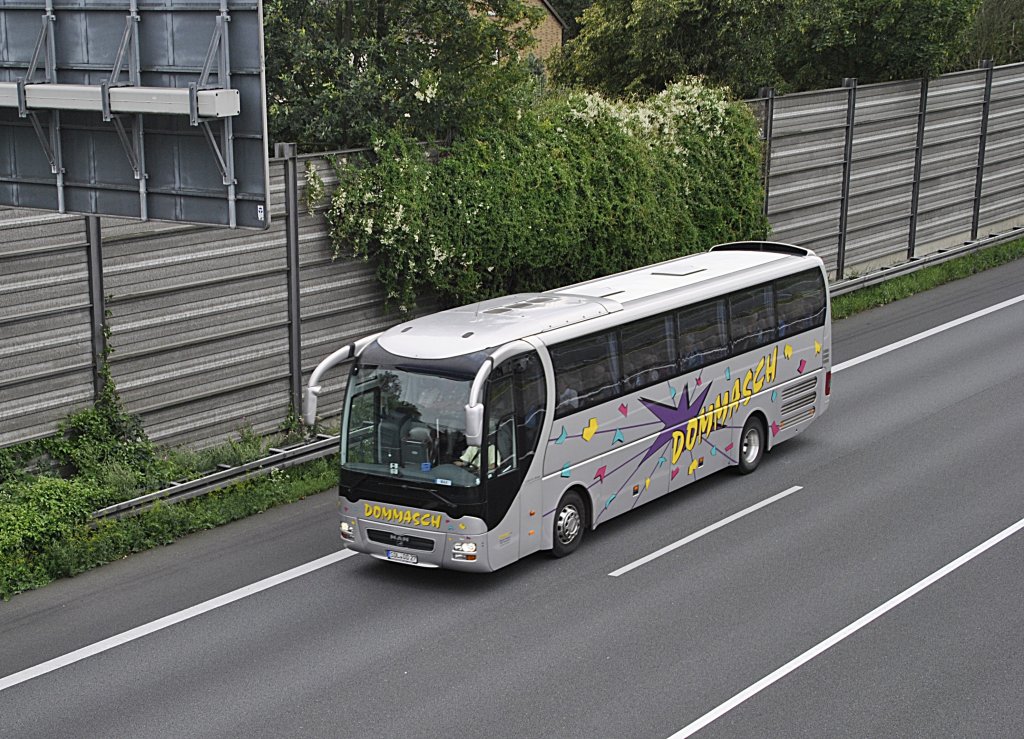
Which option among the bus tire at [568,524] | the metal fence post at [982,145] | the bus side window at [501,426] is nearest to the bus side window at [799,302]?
the bus tire at [568,524]

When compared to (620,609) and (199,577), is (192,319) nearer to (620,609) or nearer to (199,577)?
(199,577)

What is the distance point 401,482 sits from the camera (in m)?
13.8

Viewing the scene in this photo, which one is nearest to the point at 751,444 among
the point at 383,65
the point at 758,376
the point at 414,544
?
the point at 758,376

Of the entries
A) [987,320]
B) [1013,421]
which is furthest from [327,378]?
[987,320]

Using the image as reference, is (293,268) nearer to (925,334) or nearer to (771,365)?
(771,365)

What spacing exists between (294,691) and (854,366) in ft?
44.1

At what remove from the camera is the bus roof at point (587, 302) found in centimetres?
1409

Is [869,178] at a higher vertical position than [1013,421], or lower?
higher

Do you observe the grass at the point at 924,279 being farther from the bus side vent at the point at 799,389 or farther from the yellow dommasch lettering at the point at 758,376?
the yellow dommasch lettering at the point at 758,376

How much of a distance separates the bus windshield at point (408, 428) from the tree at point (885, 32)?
57.3 ft

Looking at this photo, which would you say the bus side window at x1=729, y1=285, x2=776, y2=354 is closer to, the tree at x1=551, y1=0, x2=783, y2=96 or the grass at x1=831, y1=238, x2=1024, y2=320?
the grass at x1=831, y1=238, x2=1024, y2=320

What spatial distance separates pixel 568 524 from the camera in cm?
1493

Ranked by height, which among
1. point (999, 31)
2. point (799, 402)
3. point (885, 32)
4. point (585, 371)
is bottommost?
point (799, 402)

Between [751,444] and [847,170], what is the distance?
35.4 feet
